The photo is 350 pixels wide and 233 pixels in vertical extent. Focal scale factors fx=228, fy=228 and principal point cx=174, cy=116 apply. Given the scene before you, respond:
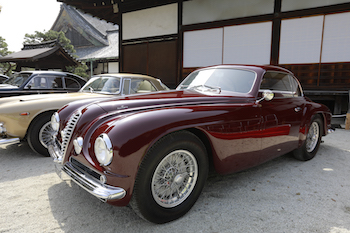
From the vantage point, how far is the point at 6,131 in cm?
351

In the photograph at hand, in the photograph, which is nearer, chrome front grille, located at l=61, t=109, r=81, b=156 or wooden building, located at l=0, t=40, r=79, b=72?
chrome front grille, located at l=61, t=109, r=81, b=156

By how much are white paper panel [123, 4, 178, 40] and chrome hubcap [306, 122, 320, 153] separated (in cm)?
669

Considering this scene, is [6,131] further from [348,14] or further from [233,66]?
[348,14]

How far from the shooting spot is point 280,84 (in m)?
3.36

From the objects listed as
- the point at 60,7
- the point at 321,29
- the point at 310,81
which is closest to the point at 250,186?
the point at 310,81

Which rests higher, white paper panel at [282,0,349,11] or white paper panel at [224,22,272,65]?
white paper panel at [282,0,349,11]

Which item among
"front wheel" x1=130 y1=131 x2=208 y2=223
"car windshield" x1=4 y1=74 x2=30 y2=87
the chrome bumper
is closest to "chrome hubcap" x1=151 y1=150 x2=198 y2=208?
"front wheel" x1=130 y1=131 x2=208 y2=223

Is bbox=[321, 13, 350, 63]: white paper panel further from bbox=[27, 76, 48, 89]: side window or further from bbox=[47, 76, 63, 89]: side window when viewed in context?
bbox=[27, 76, 48, 89]: side window

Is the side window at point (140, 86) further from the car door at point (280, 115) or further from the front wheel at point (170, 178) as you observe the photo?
the front wheel at point (170, 178)

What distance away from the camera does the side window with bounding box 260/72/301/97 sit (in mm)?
3006

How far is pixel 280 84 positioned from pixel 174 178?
2.29 meters

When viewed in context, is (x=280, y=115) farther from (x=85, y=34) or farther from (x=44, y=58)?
(x=85, y=34)

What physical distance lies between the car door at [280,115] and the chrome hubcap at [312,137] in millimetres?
658

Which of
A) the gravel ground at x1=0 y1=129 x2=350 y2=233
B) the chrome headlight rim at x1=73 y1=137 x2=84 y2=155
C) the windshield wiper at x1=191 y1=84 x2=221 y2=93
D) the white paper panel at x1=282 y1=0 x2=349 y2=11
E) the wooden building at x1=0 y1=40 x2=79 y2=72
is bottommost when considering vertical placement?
the gravel ground at x1=0 y1=129 x2=350 y2=233
